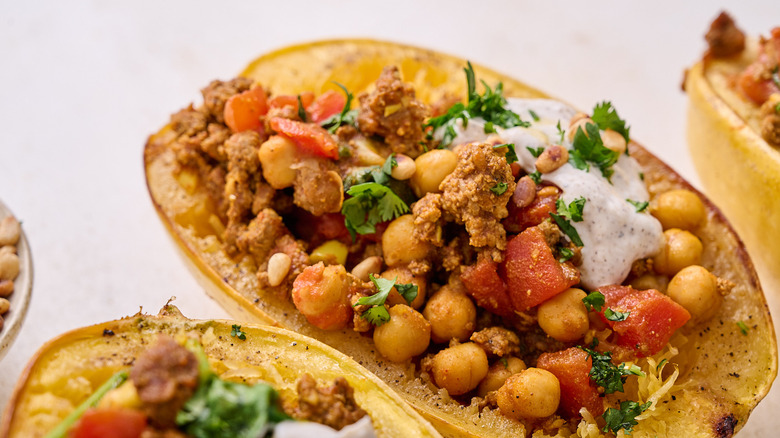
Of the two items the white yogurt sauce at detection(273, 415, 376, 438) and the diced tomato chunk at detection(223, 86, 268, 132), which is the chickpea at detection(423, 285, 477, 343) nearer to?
the white yogurt sauce at detection(273, 415, 376, 438)

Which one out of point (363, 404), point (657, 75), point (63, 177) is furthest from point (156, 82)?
point (657, 75)

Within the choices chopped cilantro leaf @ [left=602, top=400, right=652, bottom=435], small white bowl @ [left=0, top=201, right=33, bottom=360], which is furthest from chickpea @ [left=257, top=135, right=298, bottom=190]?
chopped cilantro leaf @ [left=602, top=400, right=652, bottom=435]

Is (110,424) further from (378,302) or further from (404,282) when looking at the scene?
(404,282)

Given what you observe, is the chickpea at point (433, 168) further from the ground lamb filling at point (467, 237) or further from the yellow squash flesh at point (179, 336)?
the yellow squash flesh at point (179, 336)

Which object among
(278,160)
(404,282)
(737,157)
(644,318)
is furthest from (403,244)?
(737,157)

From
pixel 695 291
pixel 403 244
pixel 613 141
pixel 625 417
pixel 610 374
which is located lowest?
pixel 625 417

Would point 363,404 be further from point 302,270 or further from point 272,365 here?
point 302,270
